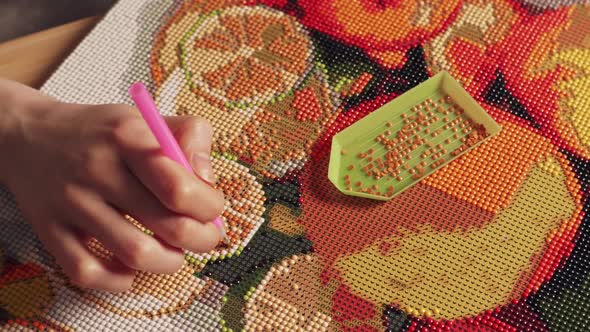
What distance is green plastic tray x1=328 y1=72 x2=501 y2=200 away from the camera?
0.52m

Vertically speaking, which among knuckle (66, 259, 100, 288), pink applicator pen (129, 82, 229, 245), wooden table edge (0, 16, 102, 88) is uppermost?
pink applicator pen (129, 82, 229, 245)

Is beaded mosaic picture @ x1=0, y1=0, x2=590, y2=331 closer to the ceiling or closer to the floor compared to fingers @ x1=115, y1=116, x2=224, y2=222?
closer to the floor

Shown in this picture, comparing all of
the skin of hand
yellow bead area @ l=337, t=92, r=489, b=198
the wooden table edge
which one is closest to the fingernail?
the skin of hand

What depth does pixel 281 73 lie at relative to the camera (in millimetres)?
576

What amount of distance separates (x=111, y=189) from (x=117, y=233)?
0.10ft

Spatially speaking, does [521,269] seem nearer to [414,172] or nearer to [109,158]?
[414,172]

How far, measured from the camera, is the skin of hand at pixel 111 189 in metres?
0.39

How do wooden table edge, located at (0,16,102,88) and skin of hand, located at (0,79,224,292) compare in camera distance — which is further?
wooden table edge, located at (0,16,102,88)

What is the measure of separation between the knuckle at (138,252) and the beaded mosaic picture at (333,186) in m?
0.09

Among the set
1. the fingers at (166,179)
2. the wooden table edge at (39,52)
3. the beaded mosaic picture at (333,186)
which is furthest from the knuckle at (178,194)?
the wooden table edge at (39,52)

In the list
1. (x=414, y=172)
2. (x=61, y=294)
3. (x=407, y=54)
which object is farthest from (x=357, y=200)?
(x=61, y=294)

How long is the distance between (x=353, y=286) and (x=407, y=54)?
0.77 ft

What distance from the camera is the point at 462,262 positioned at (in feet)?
1.64

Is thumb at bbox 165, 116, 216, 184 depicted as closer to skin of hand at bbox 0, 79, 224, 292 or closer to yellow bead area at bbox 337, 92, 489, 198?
skin of hand at bbox 0, 79, 224, 292
